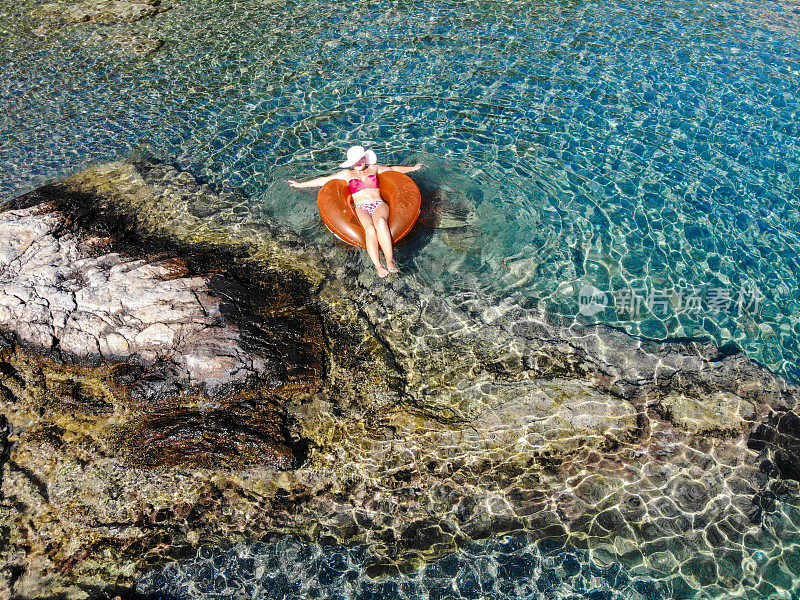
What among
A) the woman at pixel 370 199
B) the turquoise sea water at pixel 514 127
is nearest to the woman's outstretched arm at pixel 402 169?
the woman at pixel 370 199

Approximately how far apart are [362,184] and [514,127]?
10.1 ft

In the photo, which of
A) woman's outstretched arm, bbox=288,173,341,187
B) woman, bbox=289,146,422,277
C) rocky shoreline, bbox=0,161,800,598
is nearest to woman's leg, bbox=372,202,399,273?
woman, bbox=289,146,422,277

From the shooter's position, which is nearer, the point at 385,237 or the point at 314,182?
the point at 385,237

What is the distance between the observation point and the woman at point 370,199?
6078 mm

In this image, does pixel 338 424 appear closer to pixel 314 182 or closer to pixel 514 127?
pixel 314 182

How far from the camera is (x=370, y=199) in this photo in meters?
6.45

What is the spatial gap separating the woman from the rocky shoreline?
37cm

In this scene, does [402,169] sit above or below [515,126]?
above

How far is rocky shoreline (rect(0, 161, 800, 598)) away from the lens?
13.9 ft

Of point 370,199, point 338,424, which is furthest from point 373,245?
point 338,424

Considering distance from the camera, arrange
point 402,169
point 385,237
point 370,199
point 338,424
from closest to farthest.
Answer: point 338,424 < point 385,237 < point 370,199 < point 402,169

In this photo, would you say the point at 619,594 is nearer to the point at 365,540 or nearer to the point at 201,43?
the point at 365,540

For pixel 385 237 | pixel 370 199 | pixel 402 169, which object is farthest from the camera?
pixel 402 169

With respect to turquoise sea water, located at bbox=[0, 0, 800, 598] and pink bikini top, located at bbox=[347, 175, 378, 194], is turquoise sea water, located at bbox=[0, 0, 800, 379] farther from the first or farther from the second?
pink bikini top, located at bbox=[347, 175, 378, 194]
